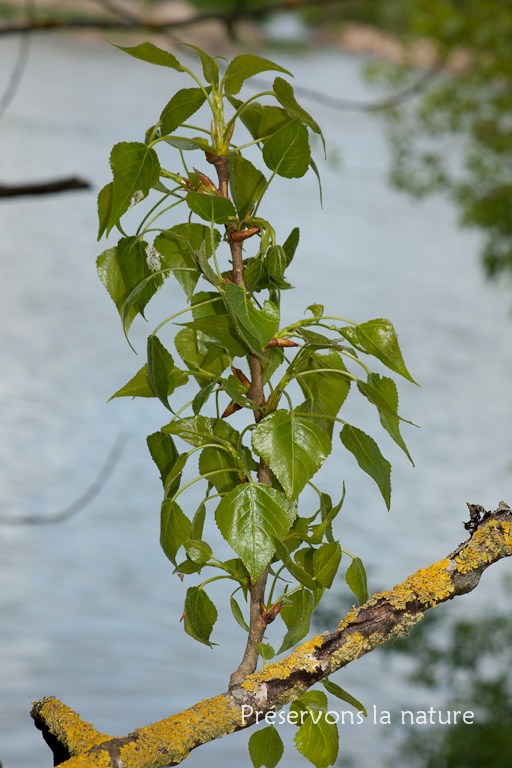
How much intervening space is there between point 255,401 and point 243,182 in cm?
9

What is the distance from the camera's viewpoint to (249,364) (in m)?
0.31

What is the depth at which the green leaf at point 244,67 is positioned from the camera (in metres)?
0.30

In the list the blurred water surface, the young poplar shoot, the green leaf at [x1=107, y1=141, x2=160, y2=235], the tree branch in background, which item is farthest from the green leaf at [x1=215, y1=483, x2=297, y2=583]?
the blurred water surface

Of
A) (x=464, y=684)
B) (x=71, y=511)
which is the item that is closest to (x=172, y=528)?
(x=71, y=511)

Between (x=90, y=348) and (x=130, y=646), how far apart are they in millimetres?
1434

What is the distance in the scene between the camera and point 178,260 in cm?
34

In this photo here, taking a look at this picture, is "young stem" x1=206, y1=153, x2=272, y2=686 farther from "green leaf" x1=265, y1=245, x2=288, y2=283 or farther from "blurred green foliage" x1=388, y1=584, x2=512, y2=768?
"blurred green foliage" x1=388, y1=584, x2=512, y2=768

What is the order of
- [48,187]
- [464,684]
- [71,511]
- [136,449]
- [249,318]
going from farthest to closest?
[136,449]
[464,684]
[71,511]
[48,187]
[249,318]

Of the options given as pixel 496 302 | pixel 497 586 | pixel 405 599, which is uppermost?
pixel 496 302

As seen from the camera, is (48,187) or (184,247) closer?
(184,247)

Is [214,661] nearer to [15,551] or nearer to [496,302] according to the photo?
[15,551]

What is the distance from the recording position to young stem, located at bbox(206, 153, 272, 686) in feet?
1.00

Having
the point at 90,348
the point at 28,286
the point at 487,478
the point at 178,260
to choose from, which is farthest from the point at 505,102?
the point at 178,260

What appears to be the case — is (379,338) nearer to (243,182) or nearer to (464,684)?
(243,182)
